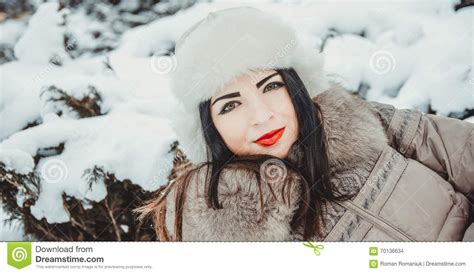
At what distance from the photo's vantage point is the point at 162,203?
164cm

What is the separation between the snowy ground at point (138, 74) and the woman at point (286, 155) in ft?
0.37

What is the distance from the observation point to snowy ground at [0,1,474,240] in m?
1.69

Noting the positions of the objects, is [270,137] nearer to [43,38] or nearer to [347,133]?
[347,133]

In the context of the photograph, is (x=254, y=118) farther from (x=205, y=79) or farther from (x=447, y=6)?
(x=447, y=6)

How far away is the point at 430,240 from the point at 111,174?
107 centimetres

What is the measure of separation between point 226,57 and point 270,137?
28cm

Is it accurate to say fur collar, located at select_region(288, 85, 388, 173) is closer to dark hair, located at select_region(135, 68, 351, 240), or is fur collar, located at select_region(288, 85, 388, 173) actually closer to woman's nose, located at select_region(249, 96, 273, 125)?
dark hair, located at select_region(135, 68, 351, 240)

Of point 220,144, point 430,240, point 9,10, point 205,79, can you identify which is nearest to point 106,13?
point 9,10

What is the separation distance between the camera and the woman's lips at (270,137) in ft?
5.12

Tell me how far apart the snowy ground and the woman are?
113mm

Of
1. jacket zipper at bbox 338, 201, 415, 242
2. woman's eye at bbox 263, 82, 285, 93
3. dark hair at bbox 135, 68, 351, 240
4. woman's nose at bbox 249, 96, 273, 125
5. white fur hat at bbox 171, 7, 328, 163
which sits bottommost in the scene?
jacket zipper at bbox 338, 201, 415, 242

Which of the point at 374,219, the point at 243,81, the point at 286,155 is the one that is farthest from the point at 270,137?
the point at 374,219

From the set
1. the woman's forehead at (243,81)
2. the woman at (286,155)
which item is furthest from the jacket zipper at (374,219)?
the woman's forehead at (243,81)
